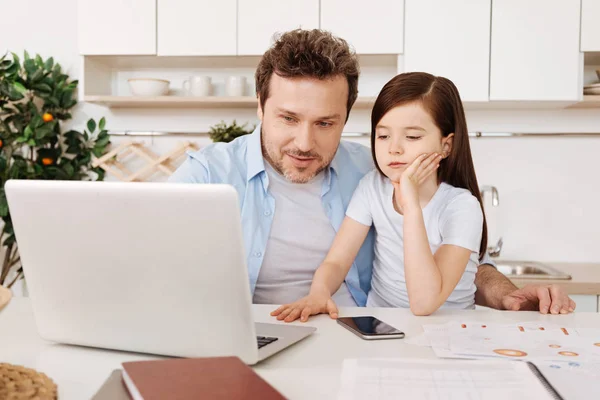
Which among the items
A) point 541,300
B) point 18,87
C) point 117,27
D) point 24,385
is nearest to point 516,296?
point 541,300

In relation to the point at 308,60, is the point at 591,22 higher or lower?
higher

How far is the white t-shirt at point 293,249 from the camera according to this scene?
5.36ft

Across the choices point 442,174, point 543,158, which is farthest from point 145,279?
point 543,158

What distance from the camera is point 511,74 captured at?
2443mm

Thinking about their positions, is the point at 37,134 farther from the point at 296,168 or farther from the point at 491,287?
the point at 491,287

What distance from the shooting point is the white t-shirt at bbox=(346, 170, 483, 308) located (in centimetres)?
140

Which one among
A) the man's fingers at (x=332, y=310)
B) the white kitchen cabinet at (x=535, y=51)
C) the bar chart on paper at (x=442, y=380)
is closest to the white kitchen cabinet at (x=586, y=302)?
the white kitchen cabinet at (x=535, y=51)

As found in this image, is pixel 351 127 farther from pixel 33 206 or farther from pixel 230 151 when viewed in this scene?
pixel 33 206

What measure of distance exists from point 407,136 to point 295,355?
27.1 inches

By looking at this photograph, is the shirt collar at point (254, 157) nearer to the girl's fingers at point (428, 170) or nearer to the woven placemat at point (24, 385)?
the girl's fingers at point (428, 170)

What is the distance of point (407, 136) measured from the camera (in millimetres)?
1412

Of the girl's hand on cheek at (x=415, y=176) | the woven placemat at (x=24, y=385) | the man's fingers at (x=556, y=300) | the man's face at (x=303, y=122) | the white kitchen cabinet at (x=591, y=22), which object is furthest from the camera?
the white kitchen cabinet at (x=591, y=22)

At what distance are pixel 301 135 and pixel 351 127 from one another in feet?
4.19

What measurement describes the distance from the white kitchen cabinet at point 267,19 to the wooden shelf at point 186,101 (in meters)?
0.21
